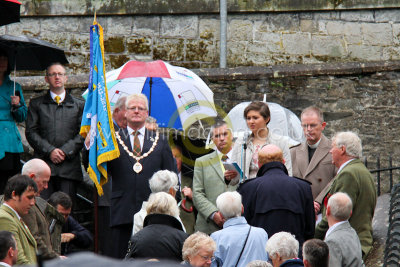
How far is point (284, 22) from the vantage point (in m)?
14.4

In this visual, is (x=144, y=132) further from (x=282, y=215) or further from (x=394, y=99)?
(x=394, y=99)

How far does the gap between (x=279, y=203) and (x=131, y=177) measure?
164cm

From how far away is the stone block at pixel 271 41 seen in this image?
14.4 meters

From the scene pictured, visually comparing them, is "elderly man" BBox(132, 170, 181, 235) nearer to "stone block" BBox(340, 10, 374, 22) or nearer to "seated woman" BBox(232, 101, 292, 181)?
"seated woman" BBox(232, 101, 292, 181)

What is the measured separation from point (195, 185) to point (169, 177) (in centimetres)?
114

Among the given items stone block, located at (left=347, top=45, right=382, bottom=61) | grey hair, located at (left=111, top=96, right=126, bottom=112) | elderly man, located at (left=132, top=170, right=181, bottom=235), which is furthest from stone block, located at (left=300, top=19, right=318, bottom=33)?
elderly man, located at (left=132, top=170, right=181, bottom=235)

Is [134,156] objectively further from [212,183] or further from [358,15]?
[358,15]

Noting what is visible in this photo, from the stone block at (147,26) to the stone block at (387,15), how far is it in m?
3.89

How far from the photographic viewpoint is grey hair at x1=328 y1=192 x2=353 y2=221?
22.5 ft

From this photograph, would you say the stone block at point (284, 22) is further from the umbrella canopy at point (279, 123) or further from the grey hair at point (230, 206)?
the grey hair at point (230, 206)

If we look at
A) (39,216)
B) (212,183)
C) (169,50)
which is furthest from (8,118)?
(169,50)

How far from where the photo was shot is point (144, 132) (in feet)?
27.1

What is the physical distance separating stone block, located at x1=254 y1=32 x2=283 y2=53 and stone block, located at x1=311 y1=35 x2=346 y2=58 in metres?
0.58

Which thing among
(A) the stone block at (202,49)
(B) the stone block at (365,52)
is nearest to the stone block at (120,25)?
(A) the stone block at (202,49)
